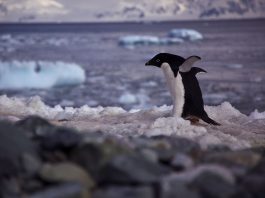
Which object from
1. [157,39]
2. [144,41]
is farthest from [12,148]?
[157,39]

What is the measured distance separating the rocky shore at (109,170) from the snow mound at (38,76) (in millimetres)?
13044

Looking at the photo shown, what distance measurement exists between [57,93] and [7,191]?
41.3 feet

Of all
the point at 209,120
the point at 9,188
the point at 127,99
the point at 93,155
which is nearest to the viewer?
the point at 9,188

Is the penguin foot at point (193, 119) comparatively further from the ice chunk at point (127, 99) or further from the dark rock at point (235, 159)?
the ice chunk at point (127, 99)

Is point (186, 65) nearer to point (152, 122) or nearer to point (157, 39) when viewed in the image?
point (152, 122)

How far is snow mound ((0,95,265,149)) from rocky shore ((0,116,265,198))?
85 centimetres

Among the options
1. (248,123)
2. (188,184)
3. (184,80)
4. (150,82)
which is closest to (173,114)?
(184,80)

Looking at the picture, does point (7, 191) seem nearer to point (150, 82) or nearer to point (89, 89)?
point (89, 89)

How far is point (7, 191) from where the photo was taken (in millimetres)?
2221

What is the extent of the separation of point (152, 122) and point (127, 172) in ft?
7.73

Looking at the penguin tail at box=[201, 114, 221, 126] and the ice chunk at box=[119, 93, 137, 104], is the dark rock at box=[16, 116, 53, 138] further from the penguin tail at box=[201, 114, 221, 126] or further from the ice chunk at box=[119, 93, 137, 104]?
the ice chunk at box=[119, 93, 137, 104]

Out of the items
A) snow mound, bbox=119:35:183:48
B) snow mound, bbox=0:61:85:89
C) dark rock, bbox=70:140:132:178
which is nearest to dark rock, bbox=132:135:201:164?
dark rock, bbox=70:140:132:178

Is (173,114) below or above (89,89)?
above

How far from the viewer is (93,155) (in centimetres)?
236
